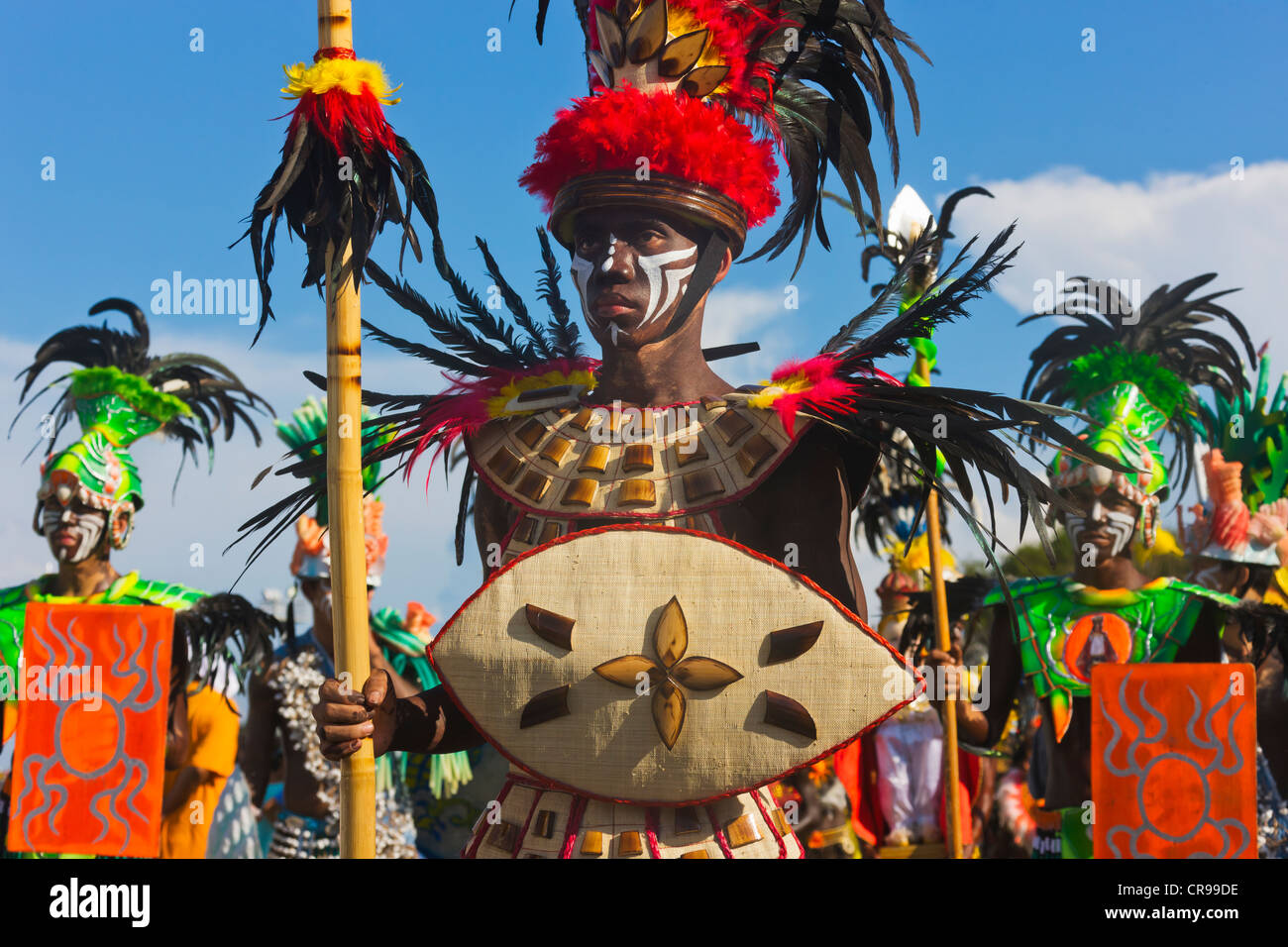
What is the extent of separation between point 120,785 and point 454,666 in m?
3.14

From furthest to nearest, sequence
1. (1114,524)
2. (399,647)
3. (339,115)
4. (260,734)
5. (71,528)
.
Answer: (399,647) < (260,734) < (71,528) < (1114,524) < (339,115)

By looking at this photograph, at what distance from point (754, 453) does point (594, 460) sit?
397 mm

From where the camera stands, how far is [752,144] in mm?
3408

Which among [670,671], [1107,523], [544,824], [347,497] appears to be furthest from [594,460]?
[1107,523]

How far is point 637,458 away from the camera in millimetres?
3219

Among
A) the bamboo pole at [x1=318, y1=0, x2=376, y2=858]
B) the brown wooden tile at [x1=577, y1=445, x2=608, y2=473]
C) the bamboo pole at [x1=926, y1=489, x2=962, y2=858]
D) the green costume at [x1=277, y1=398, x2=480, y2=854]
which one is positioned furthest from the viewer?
Answer: the green costume at [x1=277, y1=398, x2=480, y2=854]

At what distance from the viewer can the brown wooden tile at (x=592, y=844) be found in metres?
2.91

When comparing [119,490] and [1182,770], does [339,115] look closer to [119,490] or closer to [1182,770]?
[1182,770]

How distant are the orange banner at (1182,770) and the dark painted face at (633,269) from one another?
2656mm

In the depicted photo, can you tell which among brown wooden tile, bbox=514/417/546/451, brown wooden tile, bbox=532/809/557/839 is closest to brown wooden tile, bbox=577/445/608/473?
brown wooden tile, bbox=514/417/546/451

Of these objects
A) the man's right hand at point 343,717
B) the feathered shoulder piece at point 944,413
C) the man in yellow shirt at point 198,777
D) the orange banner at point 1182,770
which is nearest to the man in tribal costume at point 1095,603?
the orange banner at point 1182,770

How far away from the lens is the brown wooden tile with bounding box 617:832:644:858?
290 centimetres

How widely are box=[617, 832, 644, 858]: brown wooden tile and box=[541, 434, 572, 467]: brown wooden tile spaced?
0.92 m

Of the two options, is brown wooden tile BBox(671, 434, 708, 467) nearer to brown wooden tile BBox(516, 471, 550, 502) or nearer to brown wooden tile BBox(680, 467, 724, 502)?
brown wooden tile BBox(680, 467, 724, 502)
